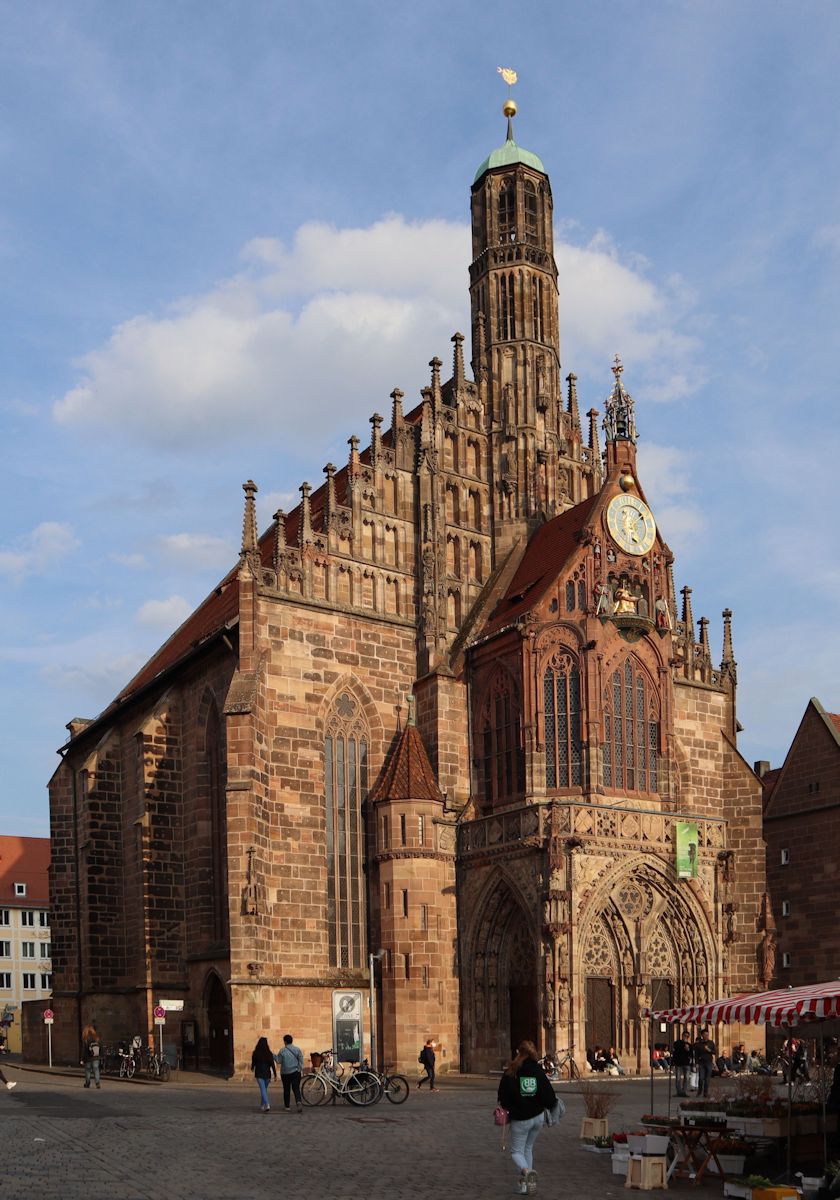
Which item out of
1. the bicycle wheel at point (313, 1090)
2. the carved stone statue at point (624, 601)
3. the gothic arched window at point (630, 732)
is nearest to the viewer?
the bicycle wheel at point (313, 1090)

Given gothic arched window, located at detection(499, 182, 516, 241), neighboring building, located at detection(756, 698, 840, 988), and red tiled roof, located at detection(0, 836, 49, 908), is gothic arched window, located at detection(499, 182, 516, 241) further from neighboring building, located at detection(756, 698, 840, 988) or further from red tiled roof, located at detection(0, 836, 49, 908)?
red tiled roof, located at detection(0, 836, 49, 908)

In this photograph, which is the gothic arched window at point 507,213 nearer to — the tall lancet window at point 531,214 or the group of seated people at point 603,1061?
the tall lancet window at point 531,214

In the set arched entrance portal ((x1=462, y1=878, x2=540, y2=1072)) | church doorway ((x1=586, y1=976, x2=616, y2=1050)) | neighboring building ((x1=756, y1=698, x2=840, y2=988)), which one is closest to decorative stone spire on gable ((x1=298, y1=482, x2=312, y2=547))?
arched entrance portal ((x1=462, y1=878, x2=540, y2=1072))

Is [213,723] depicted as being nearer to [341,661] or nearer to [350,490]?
[341,661]

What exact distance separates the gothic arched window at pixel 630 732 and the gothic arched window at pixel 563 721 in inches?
36.0

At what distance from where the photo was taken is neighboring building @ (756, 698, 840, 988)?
48156 mm

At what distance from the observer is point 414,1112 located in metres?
26.2

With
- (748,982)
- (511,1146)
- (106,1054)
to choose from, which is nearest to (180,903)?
(106,1054)

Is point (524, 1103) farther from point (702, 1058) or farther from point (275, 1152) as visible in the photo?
point (702, 1058)

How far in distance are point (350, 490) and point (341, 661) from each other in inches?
201

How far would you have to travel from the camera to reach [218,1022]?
39.1 m

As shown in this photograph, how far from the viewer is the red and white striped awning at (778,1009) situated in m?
17.0

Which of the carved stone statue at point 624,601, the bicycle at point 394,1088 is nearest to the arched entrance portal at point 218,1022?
the bicycle at point 394,1088

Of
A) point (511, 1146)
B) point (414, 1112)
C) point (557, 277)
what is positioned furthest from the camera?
point (557, 277)
